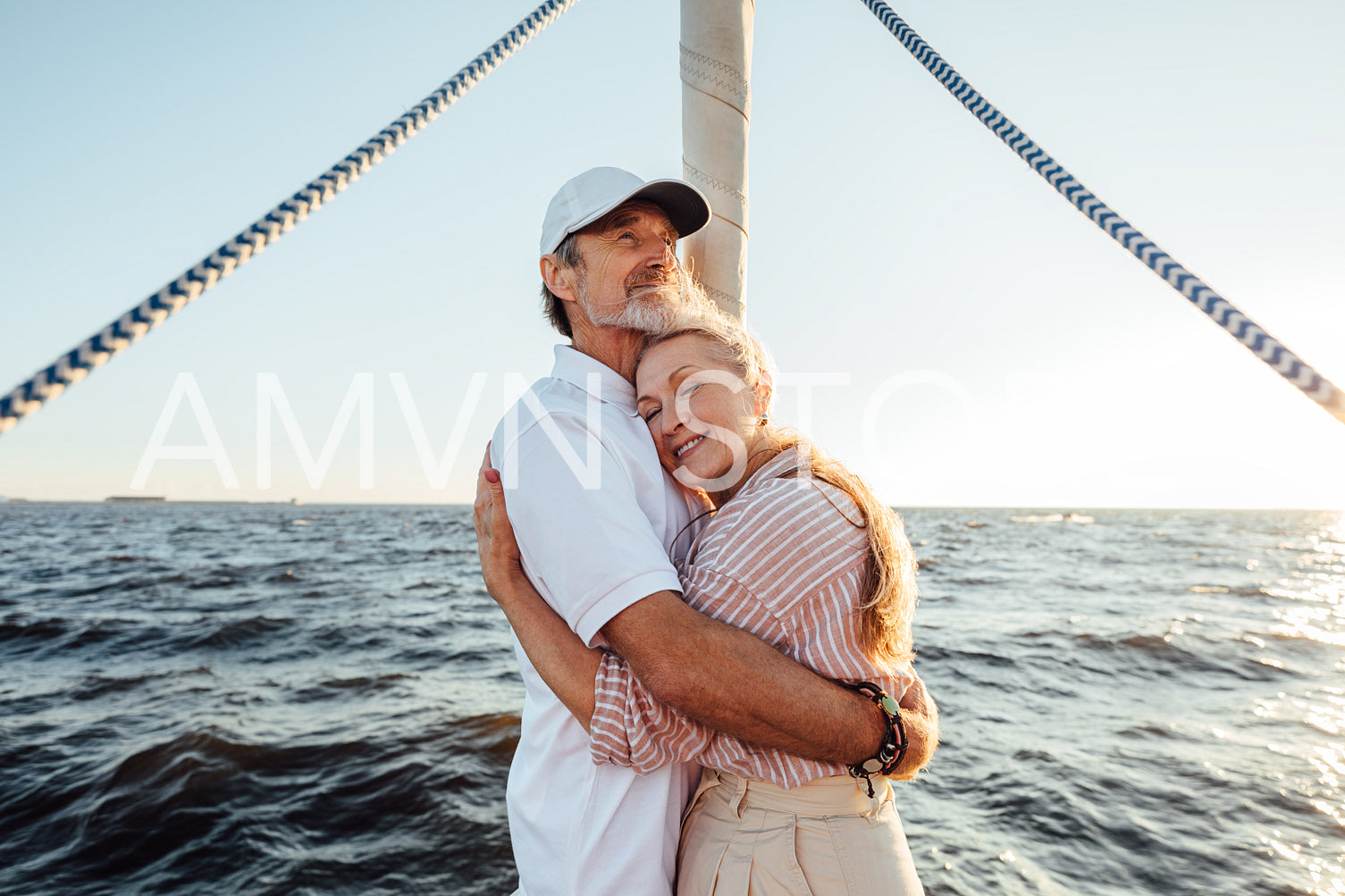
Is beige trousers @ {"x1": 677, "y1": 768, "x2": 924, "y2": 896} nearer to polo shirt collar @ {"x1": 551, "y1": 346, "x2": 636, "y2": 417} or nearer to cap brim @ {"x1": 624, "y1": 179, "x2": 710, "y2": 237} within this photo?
polo shirt collar @ {"x1": 551, "y1": 346, "x2": 636, "y2": 417}

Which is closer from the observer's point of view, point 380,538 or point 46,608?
→ point 46,608

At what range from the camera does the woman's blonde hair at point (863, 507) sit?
1.73 metres

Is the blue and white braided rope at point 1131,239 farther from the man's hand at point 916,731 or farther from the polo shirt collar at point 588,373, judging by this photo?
the polo shirt collar at point 588,373

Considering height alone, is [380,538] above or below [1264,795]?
below

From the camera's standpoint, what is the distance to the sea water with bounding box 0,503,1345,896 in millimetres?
5188

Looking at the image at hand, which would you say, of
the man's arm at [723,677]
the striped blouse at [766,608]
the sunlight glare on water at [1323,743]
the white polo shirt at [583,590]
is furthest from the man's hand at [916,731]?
the sunlight glare on water at [1323,743]

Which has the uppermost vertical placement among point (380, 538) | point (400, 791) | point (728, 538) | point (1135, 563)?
point (728, 538)

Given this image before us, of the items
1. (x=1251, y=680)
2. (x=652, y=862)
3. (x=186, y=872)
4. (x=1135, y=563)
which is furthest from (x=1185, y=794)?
(x=1135, y=563)

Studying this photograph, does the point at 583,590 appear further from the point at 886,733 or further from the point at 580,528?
the point at 886,733

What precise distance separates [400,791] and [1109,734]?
7.45 metres

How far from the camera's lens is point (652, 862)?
1.67 meters

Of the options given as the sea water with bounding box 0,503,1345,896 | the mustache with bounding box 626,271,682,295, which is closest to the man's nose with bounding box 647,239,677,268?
the mustache with bounding box 626,271,682,295

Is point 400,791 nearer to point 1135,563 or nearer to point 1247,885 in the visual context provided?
point 1247,885

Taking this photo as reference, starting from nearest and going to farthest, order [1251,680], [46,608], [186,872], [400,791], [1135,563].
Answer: [186,872] → [400,791] → [1251,680] → [46,608] → [1135,563]
